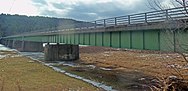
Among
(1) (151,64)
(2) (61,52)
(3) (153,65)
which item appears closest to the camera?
(3) (153,65)

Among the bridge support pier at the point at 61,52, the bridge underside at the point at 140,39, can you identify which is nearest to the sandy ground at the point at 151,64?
the bridge underside at the point at 140,39

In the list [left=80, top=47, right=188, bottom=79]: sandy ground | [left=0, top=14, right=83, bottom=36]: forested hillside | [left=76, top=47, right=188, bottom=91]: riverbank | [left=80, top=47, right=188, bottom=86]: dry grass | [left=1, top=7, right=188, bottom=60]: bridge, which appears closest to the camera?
[left=1, top=7, right=188, bottom=60]: bridge

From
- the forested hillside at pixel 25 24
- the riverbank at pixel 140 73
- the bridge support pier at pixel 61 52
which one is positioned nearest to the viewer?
the riverbank at pixel 140 73

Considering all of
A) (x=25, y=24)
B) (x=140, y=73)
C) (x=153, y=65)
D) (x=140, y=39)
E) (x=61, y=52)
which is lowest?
(x=140, y=73)

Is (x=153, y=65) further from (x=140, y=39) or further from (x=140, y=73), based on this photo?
(x=140, y=39)

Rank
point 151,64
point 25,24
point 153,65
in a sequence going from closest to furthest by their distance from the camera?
1. point 153,65
2. point 151,64
3. point 25,24

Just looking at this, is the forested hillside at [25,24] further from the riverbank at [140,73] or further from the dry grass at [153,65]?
the riverbank at [140,73]

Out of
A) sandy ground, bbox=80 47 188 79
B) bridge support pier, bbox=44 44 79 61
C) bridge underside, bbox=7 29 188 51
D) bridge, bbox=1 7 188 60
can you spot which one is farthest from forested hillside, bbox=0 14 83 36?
bridge underside, bbox=7 29 188 51

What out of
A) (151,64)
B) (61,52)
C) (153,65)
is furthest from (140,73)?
(61,52)

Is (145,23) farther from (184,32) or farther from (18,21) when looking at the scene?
(18,21)

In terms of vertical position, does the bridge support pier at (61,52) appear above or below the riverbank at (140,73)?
above

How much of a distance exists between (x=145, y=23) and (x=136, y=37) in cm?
270

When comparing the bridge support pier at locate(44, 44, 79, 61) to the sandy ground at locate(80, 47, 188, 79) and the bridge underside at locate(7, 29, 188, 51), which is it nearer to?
the sandy ground at locate(80, 47, 188, 79)

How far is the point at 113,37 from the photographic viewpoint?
114 ft
